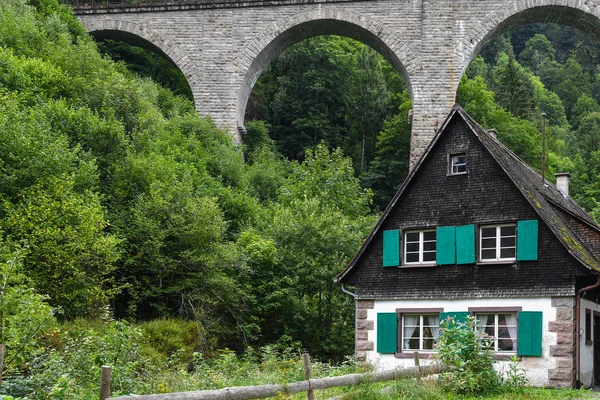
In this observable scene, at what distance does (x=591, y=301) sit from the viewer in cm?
1869

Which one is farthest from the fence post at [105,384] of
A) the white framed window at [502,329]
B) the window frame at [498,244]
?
the window frame at [498,244]

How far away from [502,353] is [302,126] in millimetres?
37120

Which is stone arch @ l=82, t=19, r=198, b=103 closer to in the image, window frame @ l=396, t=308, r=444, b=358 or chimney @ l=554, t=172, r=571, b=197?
chimney @ l=554, t=172, r=571, b=197

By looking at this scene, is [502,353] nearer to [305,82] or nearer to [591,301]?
[591,301]

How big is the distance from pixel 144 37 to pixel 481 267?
78.4 ft

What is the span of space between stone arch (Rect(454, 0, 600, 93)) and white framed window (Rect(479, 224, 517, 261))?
1594 cm

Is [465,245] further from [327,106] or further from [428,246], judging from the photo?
[327,106]

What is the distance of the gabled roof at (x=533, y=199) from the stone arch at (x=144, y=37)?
1931 centimetres

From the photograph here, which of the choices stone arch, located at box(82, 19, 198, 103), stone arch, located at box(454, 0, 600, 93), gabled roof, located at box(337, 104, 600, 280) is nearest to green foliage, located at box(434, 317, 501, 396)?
gabled roof, located at box(337, 104, 600, 280)

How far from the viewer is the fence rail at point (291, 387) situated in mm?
8758

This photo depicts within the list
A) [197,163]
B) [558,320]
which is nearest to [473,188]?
[558,320]

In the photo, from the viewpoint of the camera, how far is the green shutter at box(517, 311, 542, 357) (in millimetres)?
17250

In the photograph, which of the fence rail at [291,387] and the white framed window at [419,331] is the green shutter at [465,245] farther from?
the fence rail at [291,387]

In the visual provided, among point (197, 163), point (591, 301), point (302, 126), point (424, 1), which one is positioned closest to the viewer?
point (591, 301)
